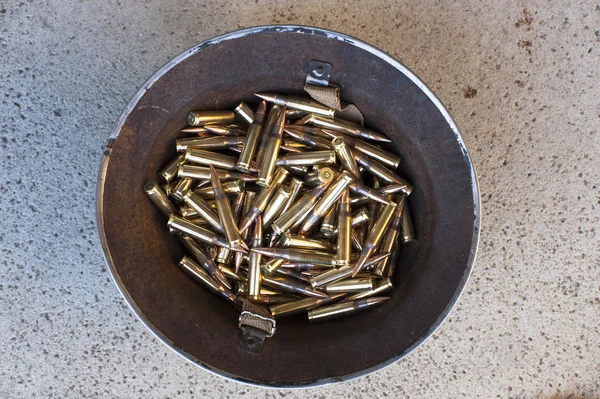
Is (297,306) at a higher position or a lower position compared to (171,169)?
lower

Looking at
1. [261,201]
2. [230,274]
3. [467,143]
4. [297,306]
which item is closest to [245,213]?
[261,201]

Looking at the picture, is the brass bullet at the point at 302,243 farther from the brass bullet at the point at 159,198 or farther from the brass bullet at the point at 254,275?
the brass bullet at the point at 159,198

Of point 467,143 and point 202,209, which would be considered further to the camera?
point 467,143

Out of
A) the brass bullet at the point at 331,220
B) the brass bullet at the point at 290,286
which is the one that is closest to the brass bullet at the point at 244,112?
the brass bullet at the point at 331,220

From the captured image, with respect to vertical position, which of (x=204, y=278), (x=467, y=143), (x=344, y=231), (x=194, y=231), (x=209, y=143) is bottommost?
(x=204, y=278)

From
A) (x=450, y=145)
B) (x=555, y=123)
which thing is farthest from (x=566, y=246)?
(x=450, y=145)

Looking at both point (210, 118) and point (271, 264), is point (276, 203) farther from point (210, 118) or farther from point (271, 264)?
point (210, 118)

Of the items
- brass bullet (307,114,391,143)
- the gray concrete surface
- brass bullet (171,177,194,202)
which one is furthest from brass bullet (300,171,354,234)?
the gray concrete surface

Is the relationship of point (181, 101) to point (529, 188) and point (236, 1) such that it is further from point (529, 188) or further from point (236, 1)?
point (529, 188)
